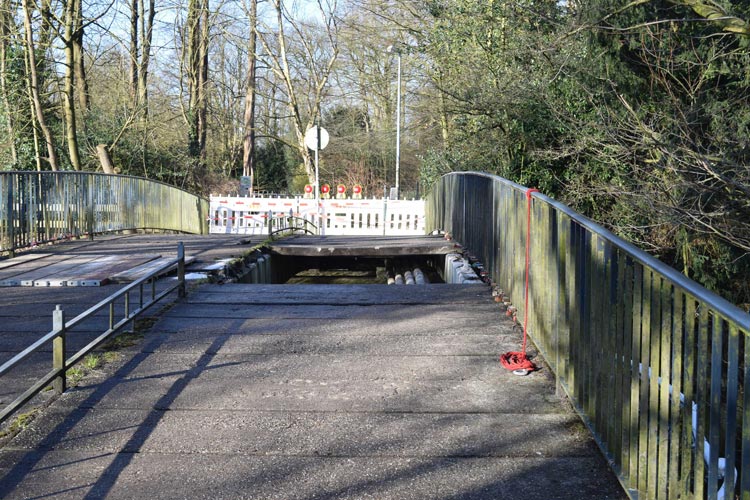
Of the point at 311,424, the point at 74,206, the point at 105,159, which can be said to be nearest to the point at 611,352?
the point at 311,424

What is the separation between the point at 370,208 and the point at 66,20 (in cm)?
1310

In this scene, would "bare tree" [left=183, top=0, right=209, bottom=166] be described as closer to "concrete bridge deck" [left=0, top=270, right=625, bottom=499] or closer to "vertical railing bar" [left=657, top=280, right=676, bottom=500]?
"concrete bridge deck" [left=0, top=270, right=625, bottom=499]

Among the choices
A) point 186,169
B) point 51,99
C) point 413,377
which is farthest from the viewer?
point 186,169

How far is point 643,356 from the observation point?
3270mm

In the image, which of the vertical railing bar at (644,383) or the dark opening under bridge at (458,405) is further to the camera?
the vertical railing bar at (644,383)

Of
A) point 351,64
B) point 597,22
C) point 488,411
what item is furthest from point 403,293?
point 351,64

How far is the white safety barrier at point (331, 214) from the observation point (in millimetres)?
30266

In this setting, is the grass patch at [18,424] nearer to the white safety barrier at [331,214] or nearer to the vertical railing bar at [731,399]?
the vertical railing bar at [731,399]

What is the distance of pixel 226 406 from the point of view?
188 inches

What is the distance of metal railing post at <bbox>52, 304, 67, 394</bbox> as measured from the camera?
4.74 metres

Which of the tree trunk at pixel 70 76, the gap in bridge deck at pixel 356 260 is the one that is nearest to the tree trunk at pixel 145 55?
the tree trunk at pixel 70 76

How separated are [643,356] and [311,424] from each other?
1985 millimetres

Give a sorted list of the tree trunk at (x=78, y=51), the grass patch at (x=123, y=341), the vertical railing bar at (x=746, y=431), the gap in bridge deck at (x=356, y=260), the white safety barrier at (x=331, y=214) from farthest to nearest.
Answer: the white safety barrier at (x=331, y=214) → the tree trunk at (x=78, y=51) → the gap in bridge deck at (x=356, y=260) → the grass patch at (x=123, y=341) → the vertical railing bar at (x=746, y=431)

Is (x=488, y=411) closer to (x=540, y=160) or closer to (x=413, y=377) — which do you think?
(x=413, y=377)
